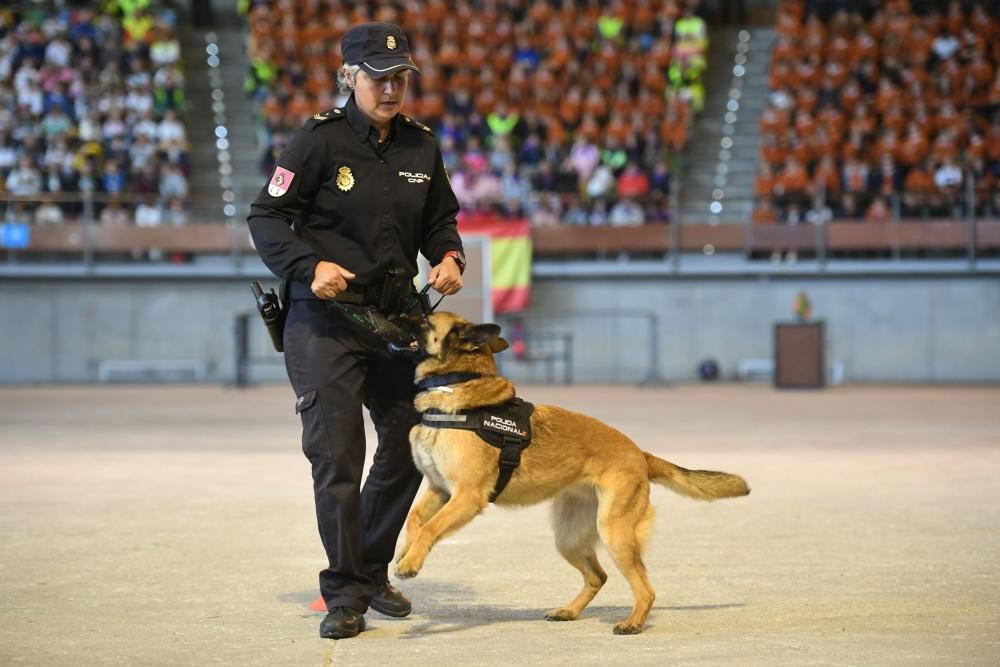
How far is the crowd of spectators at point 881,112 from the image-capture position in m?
20.6

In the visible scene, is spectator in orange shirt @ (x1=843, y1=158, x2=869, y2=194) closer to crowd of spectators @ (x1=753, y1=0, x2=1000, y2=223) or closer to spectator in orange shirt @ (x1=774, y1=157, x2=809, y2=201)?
crowd of spectators @ (x1=753, y1=0, x2=1000, y2=223)

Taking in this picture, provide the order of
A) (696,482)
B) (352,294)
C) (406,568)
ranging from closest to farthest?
(406,568)
(352,294)
(696,482)

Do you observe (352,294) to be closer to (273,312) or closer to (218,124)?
(273,312)

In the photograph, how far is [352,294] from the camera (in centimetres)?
505

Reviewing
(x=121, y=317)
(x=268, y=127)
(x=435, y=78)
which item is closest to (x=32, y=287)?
(x=121, y=317)

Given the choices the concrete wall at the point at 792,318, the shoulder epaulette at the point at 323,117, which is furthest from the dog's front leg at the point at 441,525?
the concrete wall at the point at 792,318

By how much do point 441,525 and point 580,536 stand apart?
0.75 m

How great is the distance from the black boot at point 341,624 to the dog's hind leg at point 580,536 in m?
0.80

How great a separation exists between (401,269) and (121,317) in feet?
55.3

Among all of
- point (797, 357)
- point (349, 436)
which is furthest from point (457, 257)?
point (797, 357)

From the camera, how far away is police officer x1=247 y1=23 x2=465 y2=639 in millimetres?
4949

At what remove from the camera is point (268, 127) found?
22.2m

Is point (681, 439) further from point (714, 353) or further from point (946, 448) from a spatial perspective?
point (714, 353)

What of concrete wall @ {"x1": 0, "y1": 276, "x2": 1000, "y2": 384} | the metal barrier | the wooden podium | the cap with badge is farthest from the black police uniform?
the metal barrier
